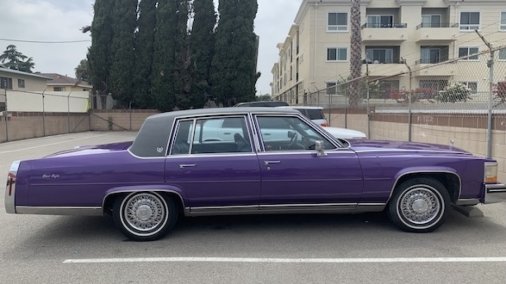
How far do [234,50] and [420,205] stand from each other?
2592 centimetres

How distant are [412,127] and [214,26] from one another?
22743 mm

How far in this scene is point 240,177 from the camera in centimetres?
501

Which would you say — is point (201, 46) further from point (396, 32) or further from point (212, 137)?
point (212, 137)

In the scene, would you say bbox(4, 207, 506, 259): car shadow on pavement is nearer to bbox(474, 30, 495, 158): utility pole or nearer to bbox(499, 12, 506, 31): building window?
bbox(474, 30, 495, 158): utility pole

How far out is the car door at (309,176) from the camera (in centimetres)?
504

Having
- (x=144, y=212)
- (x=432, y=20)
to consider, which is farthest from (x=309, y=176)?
(x=432, y=20)

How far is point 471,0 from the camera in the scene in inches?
1427

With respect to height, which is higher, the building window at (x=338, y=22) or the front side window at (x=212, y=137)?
the building window at (x=338, y=22)

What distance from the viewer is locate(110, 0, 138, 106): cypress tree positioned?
100 ft

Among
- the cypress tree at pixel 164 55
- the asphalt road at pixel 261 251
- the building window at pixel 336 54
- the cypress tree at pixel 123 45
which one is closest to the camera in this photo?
the asphalt road at pixel 261 251

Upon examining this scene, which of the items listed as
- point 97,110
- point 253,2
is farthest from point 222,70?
point 97,110

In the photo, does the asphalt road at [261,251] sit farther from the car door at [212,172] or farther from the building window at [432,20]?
the building window at [432,20]

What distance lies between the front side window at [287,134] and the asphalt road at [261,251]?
3.42 feet

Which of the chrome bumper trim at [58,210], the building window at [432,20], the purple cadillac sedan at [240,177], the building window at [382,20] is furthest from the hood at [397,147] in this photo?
the building window at [432,20]
